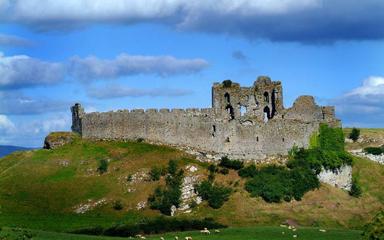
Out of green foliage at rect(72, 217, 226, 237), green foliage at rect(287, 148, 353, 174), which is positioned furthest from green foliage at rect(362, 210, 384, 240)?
green foliage at rect(287, 148, 353, 174)

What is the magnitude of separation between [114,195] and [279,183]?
18245 mm

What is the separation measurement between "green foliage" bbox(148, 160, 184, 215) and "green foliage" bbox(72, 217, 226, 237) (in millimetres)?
4272

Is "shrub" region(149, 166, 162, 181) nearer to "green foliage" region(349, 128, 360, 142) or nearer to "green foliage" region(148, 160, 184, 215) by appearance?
"green foliage" region(148, 160, 184, 215)

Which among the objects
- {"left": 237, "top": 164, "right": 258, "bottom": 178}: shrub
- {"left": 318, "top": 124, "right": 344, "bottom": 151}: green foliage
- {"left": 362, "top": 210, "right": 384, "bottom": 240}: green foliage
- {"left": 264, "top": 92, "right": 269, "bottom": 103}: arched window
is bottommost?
{"left": 362, "top": 210, "right": 384, "bottom": 240}: green foliage

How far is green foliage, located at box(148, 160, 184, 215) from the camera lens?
293 ft

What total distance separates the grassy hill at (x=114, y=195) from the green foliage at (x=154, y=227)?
9.57 ft

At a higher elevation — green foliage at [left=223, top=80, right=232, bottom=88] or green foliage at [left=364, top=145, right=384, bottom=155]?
green foliage at [left=223, top=80, right=232, bottom=88]

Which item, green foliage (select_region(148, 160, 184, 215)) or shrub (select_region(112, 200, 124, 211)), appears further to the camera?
shrub (select_region(112, 200, 124, 211))

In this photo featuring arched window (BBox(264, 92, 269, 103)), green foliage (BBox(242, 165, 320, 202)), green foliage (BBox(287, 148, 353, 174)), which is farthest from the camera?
arched window (BBox(264, 92, 269, 103))

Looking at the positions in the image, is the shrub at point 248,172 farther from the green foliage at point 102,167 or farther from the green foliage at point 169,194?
the green foliage at point 102,167

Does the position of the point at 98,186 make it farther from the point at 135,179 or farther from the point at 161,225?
the point at 161,225

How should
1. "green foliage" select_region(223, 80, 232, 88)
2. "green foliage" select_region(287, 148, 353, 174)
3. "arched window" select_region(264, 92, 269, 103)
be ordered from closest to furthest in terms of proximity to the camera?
"green foliage" select_region(287, 148, 353, 174)
"green foliage" select_region(223, 80, 232, 88)
"arched window" select_region(264, 92, 269, 103)

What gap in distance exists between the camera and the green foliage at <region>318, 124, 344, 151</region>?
343 ft

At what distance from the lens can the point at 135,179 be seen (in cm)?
9525
